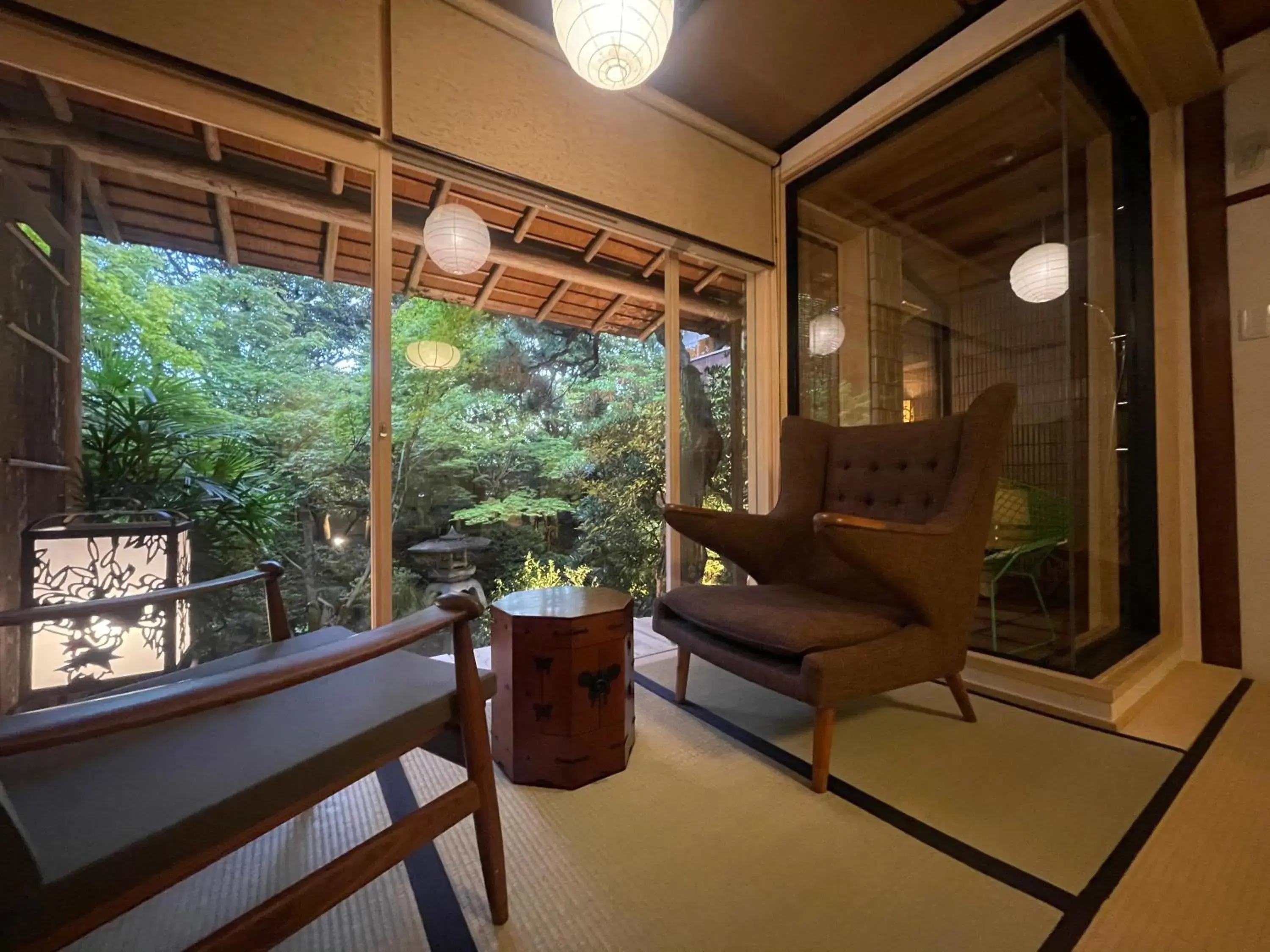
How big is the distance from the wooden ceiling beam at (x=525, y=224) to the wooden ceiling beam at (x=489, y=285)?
0.48 feet

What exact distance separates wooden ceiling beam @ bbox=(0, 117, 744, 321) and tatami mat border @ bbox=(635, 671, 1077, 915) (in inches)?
88.1

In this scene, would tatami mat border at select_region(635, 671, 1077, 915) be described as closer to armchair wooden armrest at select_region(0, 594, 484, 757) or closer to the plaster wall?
armchair wooden armrest at select_region(0, 594, 484, 757)

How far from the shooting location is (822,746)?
4.27ft

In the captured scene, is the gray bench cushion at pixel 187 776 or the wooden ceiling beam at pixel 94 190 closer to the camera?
the gray bench cushion at pixel 187 776

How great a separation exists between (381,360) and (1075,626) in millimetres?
2805

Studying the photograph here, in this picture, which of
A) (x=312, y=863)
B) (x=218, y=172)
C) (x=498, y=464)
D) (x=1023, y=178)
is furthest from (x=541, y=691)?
(x=1023, y=178)

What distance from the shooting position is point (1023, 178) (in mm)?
2289

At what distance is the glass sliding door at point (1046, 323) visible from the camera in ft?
6.79

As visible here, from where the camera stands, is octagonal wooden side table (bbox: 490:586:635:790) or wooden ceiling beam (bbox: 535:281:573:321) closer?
octagonal wooden side table (bbox: 490:586:635:790)

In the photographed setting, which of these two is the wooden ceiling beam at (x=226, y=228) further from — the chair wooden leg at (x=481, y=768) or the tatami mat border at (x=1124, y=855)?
the tatami mat border at (x=1124, y=855)

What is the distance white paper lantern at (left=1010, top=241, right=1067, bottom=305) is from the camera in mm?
2109

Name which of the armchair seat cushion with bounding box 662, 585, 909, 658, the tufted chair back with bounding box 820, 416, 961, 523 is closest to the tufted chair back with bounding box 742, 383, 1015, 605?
the tufted chair back with bounding box 820, 416, 961, 523

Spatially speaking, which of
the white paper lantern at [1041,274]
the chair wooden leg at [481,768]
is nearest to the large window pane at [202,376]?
the chair wooden leg at [481,768]

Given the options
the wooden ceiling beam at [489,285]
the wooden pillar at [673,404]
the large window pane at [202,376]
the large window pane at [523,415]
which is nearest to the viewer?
the large window pane at [202,376]
